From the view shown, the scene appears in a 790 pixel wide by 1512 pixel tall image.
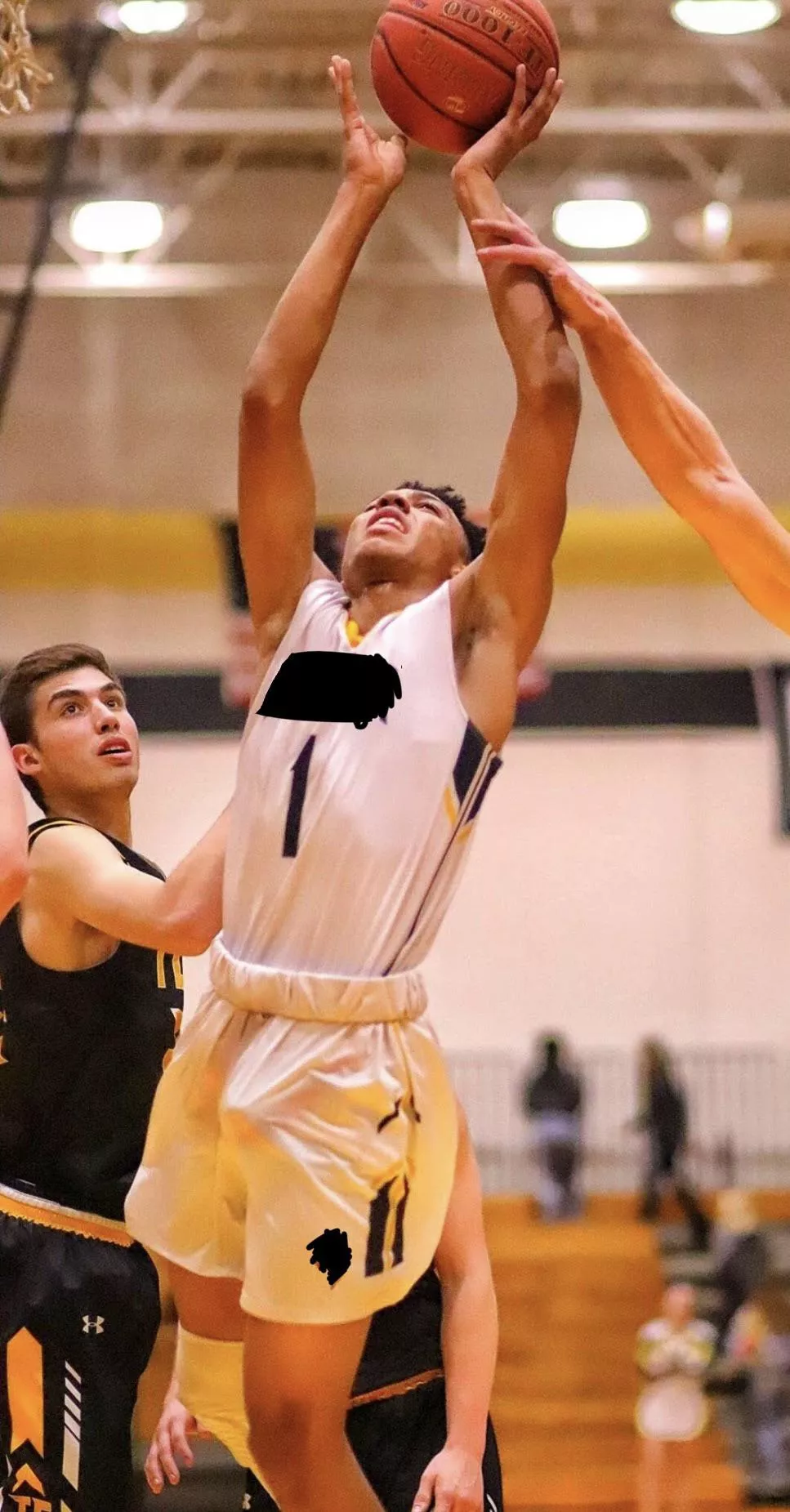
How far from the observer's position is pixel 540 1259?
1211 centimetres

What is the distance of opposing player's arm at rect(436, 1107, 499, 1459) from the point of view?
2.84 meters

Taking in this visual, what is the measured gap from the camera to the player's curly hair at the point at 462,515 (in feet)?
10.2

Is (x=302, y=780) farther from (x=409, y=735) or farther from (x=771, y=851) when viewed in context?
(x=771, y=851)

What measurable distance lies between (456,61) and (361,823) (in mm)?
1207

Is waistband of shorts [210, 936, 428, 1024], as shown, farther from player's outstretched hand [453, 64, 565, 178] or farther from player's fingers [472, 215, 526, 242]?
player's outstretched hand [453, 64, 565, 178]

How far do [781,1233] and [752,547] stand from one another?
988 cm

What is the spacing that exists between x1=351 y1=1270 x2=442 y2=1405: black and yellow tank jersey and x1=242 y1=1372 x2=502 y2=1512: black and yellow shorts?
3cm

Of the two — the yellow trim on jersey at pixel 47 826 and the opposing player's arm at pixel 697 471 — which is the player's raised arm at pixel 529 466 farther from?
the yellow trim on jersey at pixel 47 826

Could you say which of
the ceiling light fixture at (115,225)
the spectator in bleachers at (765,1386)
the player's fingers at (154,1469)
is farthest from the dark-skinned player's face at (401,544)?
the ceiling light fixture at (115,225)

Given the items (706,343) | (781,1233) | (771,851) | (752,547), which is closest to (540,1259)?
(781,1233)

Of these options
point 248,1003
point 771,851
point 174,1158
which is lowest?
point 771,851

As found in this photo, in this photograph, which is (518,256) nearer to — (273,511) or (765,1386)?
(273,511)

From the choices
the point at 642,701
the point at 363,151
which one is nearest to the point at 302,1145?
the point at 363,151

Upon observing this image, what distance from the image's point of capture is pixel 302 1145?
2.65m
